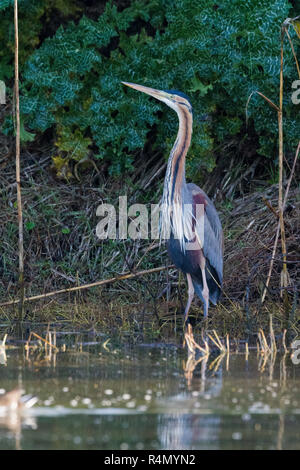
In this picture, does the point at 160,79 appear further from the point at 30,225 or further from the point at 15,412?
the point at 15,412

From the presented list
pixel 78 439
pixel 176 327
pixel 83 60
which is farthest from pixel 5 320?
pixel 78 439

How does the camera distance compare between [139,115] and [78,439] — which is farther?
[139,115]

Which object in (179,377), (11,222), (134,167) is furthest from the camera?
(134,167)

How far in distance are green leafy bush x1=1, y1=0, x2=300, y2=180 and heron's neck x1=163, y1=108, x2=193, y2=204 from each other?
137cm

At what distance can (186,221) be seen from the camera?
8.03 metres

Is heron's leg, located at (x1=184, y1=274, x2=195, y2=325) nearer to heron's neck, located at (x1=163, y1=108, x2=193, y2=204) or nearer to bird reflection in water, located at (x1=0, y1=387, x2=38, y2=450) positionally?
heron's neck, located at (x1=163, y1=108, x2=193, y2=204)

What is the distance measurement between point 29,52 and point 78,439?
264 inches

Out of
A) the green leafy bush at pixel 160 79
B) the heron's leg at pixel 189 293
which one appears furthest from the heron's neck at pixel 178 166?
the green leafy bush at pixel 160 79

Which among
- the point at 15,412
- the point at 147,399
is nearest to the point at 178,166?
the point at 147,399

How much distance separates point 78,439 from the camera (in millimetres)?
3949

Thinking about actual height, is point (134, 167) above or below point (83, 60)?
below

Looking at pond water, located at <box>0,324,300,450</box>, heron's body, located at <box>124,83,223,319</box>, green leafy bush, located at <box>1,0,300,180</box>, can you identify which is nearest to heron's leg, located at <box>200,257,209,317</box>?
heron's body, located at <box>124,83,223,319</box>

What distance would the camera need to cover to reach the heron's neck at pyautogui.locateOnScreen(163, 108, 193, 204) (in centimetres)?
800

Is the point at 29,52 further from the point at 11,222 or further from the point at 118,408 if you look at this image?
the point at 118,408
